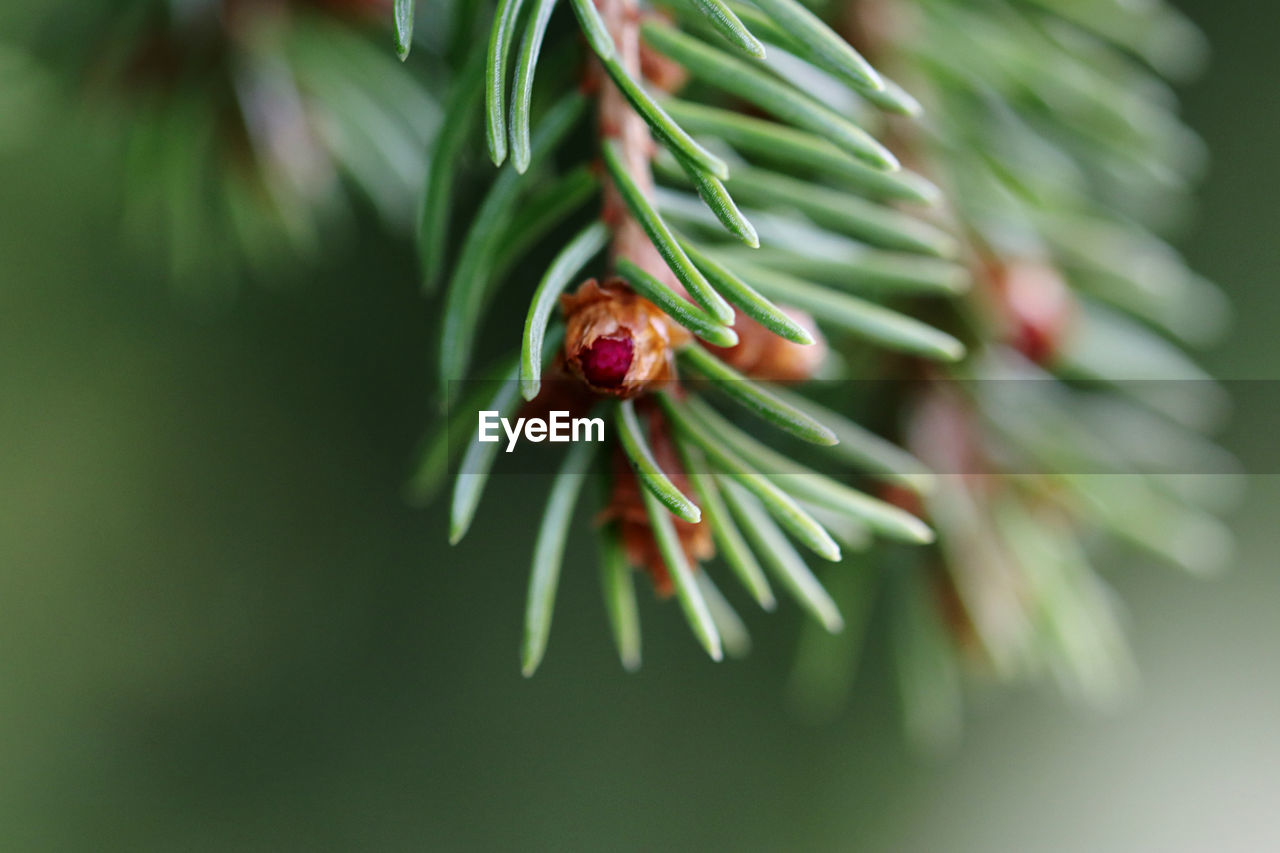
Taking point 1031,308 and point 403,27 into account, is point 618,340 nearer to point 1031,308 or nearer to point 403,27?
point 403,27

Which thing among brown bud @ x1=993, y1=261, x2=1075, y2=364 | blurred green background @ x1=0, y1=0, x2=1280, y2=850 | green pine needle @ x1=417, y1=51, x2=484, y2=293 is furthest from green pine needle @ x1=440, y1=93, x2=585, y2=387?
blurred green background @ x1=0, y1=0, x2=1280, y2=850

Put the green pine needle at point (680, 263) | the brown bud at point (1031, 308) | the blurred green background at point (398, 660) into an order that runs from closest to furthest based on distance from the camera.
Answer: the green pine needle at point (680, 263) → the brown bud at point (1031, 308) → the blurred green background at point (398, 660)

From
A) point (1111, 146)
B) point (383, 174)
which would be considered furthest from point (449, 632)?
point (1111, 146)

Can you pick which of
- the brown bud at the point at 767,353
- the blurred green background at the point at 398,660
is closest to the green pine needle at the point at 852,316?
the brown bud at the point at 767,353

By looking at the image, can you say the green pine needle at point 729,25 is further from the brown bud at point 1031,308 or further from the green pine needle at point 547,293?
the brown bud at point 1031,308

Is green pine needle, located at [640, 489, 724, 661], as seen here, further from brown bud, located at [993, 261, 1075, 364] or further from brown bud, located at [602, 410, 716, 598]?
brown bud, located at [993, 261, 1075, 364]

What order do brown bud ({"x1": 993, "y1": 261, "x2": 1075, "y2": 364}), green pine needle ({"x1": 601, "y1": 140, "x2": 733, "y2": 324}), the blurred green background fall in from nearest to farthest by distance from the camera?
green pine needle ({"x1": 601, "y1": 140, "x2": 733, "y2": 324}), brown bud ({"x1": 993, "y1": 261, "x2": 1075, "y2": 364}), the blurred green background

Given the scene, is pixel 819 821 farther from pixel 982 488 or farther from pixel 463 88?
pixel 463 88
